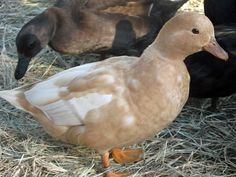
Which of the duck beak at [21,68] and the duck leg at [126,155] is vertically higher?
the duck beak at [21,68]

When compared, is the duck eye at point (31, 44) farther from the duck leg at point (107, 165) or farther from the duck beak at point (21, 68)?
the duck leg at point (107, 165)

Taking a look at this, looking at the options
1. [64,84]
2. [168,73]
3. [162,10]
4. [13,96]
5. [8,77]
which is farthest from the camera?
[162,10]

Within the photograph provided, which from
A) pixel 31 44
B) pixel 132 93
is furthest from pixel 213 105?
pixel 31 44

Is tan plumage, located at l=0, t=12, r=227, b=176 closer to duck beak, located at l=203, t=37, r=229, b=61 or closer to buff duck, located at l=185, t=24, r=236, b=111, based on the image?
duck beak, located at l=203, t=37, r=229, b=61

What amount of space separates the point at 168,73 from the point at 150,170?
0.66 metres

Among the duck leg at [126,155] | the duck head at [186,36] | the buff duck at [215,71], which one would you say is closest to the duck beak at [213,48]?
the duck head at [186,36]

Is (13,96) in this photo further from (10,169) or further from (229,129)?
(229,129)

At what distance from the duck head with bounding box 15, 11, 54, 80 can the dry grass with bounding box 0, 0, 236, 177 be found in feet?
1.02

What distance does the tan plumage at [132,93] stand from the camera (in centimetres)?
247

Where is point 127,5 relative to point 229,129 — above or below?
above

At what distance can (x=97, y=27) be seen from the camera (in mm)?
3848

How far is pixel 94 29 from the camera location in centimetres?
384

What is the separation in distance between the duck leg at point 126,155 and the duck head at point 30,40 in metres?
1.01

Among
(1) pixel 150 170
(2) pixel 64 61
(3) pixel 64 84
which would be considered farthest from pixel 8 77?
(1) pixel 150 170
